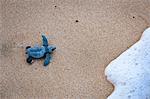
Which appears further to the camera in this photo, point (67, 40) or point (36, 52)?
point (67, 40)

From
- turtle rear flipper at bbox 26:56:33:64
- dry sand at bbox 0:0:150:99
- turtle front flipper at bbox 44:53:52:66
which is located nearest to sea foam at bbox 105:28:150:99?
dry sand at bbox 0:0:150:99

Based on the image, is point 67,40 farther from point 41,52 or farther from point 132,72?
point 132,72

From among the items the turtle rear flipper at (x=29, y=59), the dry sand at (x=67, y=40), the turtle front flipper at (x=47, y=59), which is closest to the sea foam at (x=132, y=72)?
the dry sand at (x=67, y=40)

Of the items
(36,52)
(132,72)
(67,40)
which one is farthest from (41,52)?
(132,72)

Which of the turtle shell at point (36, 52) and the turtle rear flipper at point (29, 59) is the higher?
the turtle shell at point (36, 52)

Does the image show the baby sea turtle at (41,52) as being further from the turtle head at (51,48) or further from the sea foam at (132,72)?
the sea foam at (132,72)

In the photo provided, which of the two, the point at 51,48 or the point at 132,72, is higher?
the point at 51,48

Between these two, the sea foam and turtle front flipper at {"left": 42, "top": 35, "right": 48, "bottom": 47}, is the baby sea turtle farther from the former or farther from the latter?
the sea foam
